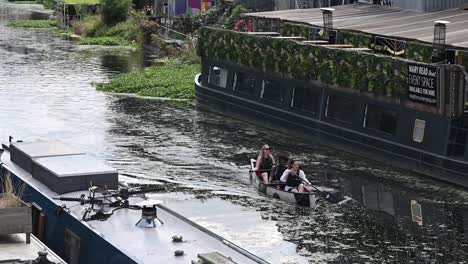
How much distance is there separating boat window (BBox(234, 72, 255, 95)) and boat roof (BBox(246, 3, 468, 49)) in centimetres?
393

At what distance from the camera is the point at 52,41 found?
273 ft

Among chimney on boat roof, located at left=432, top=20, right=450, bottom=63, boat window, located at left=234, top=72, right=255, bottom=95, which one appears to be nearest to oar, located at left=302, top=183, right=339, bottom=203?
chimney on boat roof, located at left=432, top=20, right=450, bottom=63

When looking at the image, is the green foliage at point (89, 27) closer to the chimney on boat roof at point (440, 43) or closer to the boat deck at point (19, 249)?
the chimney on boat roof at point (440, 43)

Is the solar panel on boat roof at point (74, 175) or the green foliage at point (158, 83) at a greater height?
the solar panel on boat roof at point (74, 175)

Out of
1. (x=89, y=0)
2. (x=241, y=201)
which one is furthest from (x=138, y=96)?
(x=89, y=0)

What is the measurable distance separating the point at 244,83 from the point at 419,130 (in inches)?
540

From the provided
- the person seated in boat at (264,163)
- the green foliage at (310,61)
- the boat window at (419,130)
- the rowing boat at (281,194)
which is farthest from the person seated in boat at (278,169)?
the green foliage at (310,61)

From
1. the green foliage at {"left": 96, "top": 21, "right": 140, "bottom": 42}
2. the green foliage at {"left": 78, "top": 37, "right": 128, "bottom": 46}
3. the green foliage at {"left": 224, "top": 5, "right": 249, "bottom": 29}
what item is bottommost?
the green foliage at {"left": 78, "top": 37, "right": 128, "bottom": 46}

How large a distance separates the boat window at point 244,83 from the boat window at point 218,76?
3.34 ft

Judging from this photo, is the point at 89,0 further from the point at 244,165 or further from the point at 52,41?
the point at 244,165

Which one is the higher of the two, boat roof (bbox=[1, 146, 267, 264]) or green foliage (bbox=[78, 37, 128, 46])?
boat roof (bbox=[1, 146, 267, 264])

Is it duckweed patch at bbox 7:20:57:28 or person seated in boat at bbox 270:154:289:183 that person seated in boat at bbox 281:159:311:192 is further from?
duckweed patch at bbox 7:20:57:28

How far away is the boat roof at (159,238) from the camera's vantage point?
680 inches

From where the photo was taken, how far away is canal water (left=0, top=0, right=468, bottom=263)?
27.5 m
